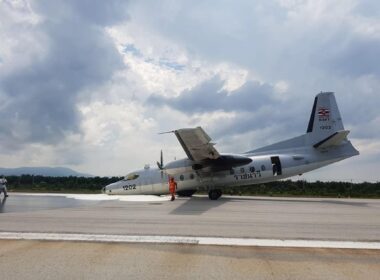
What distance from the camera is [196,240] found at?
972cm

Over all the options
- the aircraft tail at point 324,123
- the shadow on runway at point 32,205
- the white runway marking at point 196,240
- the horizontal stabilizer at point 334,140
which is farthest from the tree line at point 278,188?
the white runway marking at point 196,240

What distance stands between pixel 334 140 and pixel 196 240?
19394 millimetres

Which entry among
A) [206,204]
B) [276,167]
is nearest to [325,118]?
[276,167]

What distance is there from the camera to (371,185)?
48.1 meters

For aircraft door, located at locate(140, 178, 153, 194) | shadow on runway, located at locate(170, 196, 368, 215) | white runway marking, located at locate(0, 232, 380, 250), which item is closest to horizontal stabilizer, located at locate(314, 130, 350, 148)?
shadow on runway, located at locate(170, 196, 368, 215)

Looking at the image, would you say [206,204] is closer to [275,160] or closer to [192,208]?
[192,208]

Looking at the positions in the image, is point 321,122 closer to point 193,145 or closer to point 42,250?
point 193,145

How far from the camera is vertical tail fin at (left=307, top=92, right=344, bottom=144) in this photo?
92.1ft

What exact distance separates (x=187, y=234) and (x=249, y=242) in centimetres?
181

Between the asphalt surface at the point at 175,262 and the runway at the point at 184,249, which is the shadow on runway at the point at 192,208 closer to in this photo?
the runway at the point at 184,249

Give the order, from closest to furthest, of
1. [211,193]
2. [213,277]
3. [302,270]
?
[213,277] < [302,270] < [211,193]

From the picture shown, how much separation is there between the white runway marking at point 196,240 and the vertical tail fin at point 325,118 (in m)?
19.3

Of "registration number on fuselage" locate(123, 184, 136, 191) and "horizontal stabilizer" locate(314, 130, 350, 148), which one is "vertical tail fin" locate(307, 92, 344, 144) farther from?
"registration number on fuselage" locate(123, 184, 136, 191)

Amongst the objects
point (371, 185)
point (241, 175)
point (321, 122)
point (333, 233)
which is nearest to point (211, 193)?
point (241, 175)
